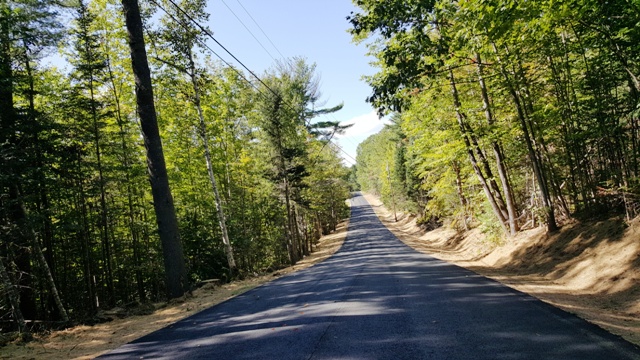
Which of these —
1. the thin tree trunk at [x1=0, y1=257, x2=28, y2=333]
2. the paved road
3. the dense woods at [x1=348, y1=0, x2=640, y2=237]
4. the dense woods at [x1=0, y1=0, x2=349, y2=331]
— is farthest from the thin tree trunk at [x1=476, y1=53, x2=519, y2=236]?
the thin tree trunk at [x1=0, y1=257, x2=28, y2=333]

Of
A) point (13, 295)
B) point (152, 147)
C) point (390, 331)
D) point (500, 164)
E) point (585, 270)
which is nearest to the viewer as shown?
point (390, 331)

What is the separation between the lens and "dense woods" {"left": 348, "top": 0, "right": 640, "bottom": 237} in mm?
6594

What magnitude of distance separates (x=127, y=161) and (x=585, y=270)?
1810 cm

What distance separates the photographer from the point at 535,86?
10.5 m

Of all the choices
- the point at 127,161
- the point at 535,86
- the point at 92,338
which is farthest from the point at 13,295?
the point at 535,86

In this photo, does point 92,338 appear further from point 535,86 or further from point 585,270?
point 535,86

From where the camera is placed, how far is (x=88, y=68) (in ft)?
41.6

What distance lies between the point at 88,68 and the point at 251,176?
13.9 metres

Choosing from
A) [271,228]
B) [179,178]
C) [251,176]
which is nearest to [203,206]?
[179,178]

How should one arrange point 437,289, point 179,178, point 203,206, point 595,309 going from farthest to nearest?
point 203,206
point 179,178
point 437,289
point 595,309

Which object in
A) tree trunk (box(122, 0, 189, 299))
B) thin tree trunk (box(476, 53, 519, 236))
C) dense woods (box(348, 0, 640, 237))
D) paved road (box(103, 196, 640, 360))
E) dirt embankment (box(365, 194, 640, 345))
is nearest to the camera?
paved road (box(103, 196, 640, 360))

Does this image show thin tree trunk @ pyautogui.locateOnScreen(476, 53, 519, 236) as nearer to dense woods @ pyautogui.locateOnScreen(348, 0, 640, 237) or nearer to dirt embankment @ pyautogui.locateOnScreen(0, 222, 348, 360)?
dense woods @ pyautogui.locateOnScreen(348, 0, 640, 237)

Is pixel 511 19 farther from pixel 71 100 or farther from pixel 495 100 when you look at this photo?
pixel 71 100

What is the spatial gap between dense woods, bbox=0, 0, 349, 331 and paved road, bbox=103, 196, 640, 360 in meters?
3.87
